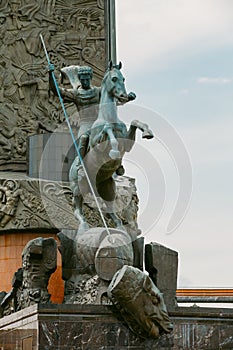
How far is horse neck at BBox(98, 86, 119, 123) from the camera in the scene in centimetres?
1551

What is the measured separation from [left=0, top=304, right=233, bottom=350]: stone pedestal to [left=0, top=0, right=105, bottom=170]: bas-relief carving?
21.2ft

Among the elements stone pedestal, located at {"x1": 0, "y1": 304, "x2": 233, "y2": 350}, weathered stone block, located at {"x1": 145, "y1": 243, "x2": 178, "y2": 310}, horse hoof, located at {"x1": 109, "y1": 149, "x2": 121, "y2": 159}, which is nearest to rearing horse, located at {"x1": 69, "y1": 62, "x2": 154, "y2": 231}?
horse hoof, located at {"x1": 109, "y1": 149, "x2": 121, "y2": 159}

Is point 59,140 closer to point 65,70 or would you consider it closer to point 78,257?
point 65,70

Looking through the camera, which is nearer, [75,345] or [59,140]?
[75,345]

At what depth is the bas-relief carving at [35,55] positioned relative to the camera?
2062cm

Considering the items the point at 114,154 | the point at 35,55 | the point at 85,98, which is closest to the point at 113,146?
the point at 114,154

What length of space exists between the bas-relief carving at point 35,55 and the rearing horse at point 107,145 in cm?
Answer: 448

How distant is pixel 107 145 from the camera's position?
1548cm

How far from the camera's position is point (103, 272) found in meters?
14.6

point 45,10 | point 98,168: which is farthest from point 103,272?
point 45,10

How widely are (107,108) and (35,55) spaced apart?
5897mm

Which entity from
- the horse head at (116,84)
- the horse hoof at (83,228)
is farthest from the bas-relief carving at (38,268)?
the horse head at (116,84)

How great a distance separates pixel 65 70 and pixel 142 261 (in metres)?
3.64

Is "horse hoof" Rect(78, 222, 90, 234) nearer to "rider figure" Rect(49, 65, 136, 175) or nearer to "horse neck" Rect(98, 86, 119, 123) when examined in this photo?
"rider figure" Rect(49, 65, 136, 175)
